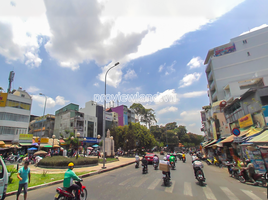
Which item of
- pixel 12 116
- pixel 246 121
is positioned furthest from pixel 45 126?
pixel 246 121

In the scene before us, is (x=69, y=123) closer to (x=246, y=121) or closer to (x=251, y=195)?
(x=246, y=121)

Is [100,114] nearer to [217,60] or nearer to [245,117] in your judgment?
[217,60]

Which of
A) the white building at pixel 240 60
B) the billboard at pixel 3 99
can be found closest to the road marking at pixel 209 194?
the white building at pixel 240 60

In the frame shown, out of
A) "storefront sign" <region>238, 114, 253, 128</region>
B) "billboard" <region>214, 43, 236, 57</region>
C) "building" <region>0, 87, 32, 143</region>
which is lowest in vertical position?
"storefront sign" <region>238, 114, 253, 128</region>

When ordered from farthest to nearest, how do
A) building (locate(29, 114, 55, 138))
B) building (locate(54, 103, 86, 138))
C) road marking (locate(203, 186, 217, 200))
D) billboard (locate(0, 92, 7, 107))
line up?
1. building (locate(29, 114, 55, 138))
2. building (locate(54, 103, 86, 138))
3. billboard (locate(0, 92, 7, 107))
4. road marking (locate(203, 186, 217, 200))

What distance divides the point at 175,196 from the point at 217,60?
3908 cm

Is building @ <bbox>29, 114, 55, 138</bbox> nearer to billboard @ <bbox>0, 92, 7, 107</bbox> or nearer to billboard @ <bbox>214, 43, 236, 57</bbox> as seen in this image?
billboard @ <bbox>0, 92, 7, 107</bbox>

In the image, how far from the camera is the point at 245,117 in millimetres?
15000

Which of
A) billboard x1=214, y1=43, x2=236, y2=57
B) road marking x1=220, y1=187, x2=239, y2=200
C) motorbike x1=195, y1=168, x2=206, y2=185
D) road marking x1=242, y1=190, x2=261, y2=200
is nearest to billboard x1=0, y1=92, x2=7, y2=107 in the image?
motorbike x1=195, y1=168, x2=206, y2=185

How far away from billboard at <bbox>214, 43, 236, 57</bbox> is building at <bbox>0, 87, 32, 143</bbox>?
152ft

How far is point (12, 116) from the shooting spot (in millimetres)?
27922

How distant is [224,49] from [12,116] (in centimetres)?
4950

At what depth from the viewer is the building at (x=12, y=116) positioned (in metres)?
26.5

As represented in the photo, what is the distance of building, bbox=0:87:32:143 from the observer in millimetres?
26542
